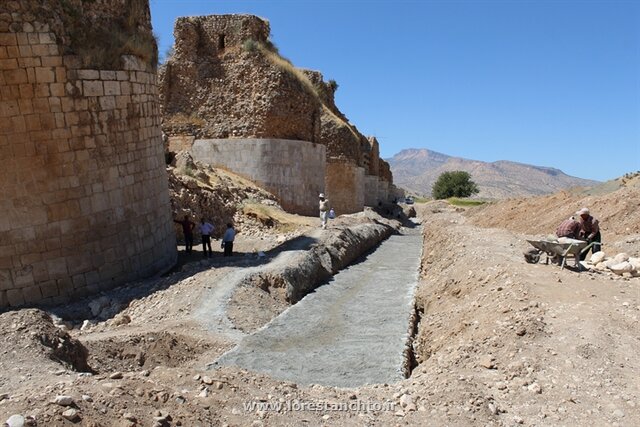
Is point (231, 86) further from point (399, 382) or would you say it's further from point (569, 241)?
point (399, 382)

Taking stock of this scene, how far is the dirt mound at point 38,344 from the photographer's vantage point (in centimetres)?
559

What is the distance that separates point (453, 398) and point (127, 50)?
9364mm

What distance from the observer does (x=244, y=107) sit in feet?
72.9

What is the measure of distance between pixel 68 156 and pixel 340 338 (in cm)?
581

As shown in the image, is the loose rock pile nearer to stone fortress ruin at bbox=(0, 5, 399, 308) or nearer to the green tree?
stone fortress ruin at bbox=(0, 5, 399, 308)

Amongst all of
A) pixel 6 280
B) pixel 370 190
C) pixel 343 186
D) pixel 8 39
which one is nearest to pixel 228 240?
pixel 6 280

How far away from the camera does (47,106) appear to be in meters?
9.18

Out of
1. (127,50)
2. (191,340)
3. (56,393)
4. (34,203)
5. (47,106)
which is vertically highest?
(127,50)

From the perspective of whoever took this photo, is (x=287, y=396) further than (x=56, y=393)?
Yes

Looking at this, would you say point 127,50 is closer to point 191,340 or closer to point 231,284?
point 231,284

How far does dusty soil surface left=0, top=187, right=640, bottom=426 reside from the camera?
4.41 m

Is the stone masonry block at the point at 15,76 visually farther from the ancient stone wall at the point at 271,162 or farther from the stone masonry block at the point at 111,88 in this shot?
the ancient stone wall at the point at 271,162

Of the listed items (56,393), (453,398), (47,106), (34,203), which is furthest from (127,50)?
(453,398)

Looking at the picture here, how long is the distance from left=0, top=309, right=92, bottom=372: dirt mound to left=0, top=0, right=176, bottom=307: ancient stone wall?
124 inches
